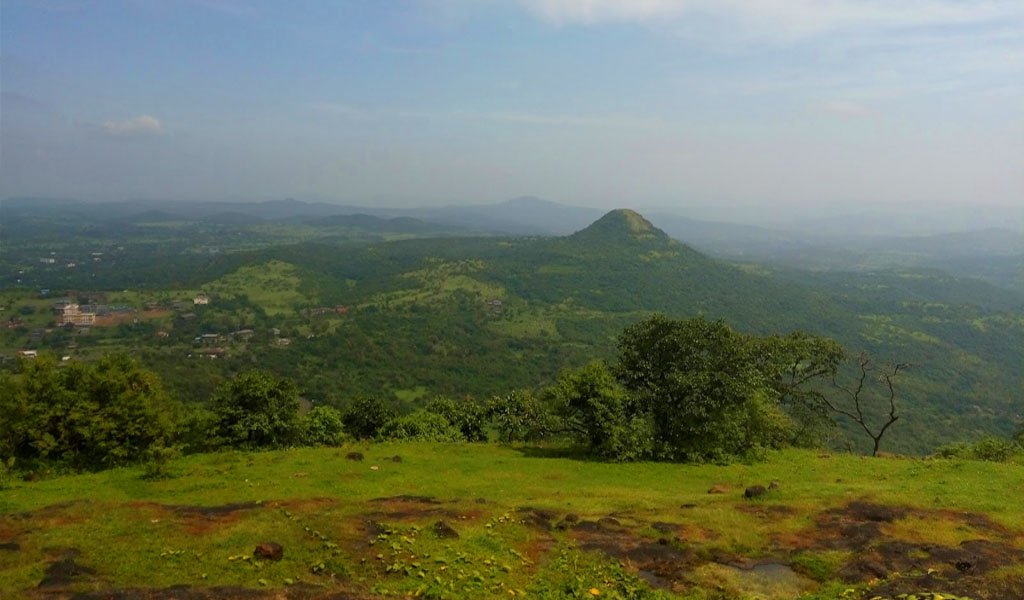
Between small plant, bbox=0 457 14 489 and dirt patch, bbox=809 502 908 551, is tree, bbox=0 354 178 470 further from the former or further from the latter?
dirt patch, bbox=809 502 908 551

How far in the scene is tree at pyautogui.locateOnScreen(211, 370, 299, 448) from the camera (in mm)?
32875

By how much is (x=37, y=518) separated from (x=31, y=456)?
1229cm

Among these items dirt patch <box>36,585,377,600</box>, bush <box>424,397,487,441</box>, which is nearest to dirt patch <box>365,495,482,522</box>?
dirt patch <box>36,585,377,600</box>

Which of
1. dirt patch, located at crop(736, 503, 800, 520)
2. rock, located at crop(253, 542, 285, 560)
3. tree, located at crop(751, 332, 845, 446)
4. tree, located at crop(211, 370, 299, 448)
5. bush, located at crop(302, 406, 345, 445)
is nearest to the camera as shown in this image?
rock, located at crop(253, 542, 285, 560)

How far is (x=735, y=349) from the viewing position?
34.2 meters

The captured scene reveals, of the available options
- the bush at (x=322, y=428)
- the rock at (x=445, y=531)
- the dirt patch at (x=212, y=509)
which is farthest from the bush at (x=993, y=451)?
the bush at (x=322, y=428)

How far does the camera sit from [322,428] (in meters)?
37.7

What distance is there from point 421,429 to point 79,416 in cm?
1905

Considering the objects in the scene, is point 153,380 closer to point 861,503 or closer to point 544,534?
point 544,534

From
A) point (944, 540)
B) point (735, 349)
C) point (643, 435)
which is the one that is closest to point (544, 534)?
point (944, 540)

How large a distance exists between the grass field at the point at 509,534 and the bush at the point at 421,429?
10.3 metres

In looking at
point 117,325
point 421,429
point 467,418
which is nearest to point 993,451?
point 467,418

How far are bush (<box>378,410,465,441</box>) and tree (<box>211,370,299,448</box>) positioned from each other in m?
6.97

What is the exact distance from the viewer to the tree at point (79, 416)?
2741cm
